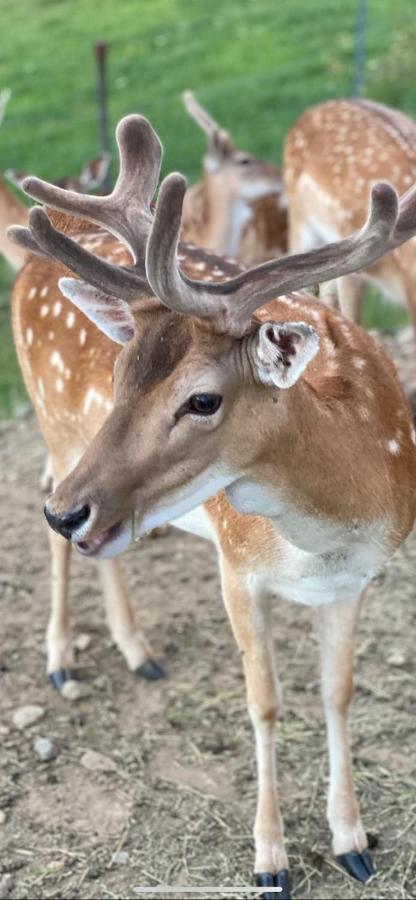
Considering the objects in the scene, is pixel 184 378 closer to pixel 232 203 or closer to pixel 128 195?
pixel 128 195

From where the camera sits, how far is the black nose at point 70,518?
2543 mm

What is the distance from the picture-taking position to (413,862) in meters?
3.49

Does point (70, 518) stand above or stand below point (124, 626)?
above

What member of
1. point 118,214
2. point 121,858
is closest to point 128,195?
point 118,214

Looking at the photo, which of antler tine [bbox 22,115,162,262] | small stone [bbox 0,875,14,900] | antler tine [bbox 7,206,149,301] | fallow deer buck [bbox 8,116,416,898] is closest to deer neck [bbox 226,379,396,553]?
fallow deer buck [bbox 8,116,416,898]

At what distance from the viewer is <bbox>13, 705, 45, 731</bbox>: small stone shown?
411cm

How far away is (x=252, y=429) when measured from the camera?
8.74ft

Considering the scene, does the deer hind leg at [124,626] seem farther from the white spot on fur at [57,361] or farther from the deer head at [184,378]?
the deer head at [184,378]

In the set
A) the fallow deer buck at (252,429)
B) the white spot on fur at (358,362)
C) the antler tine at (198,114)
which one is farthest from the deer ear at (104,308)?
the antler tine at (198,114)

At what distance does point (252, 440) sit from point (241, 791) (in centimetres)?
154

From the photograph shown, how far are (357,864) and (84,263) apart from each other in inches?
74.2

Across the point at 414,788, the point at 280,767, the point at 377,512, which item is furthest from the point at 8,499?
the point at 377,512

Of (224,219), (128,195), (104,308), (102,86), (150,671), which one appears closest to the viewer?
(104,308)

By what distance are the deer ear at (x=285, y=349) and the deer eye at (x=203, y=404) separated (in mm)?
117
